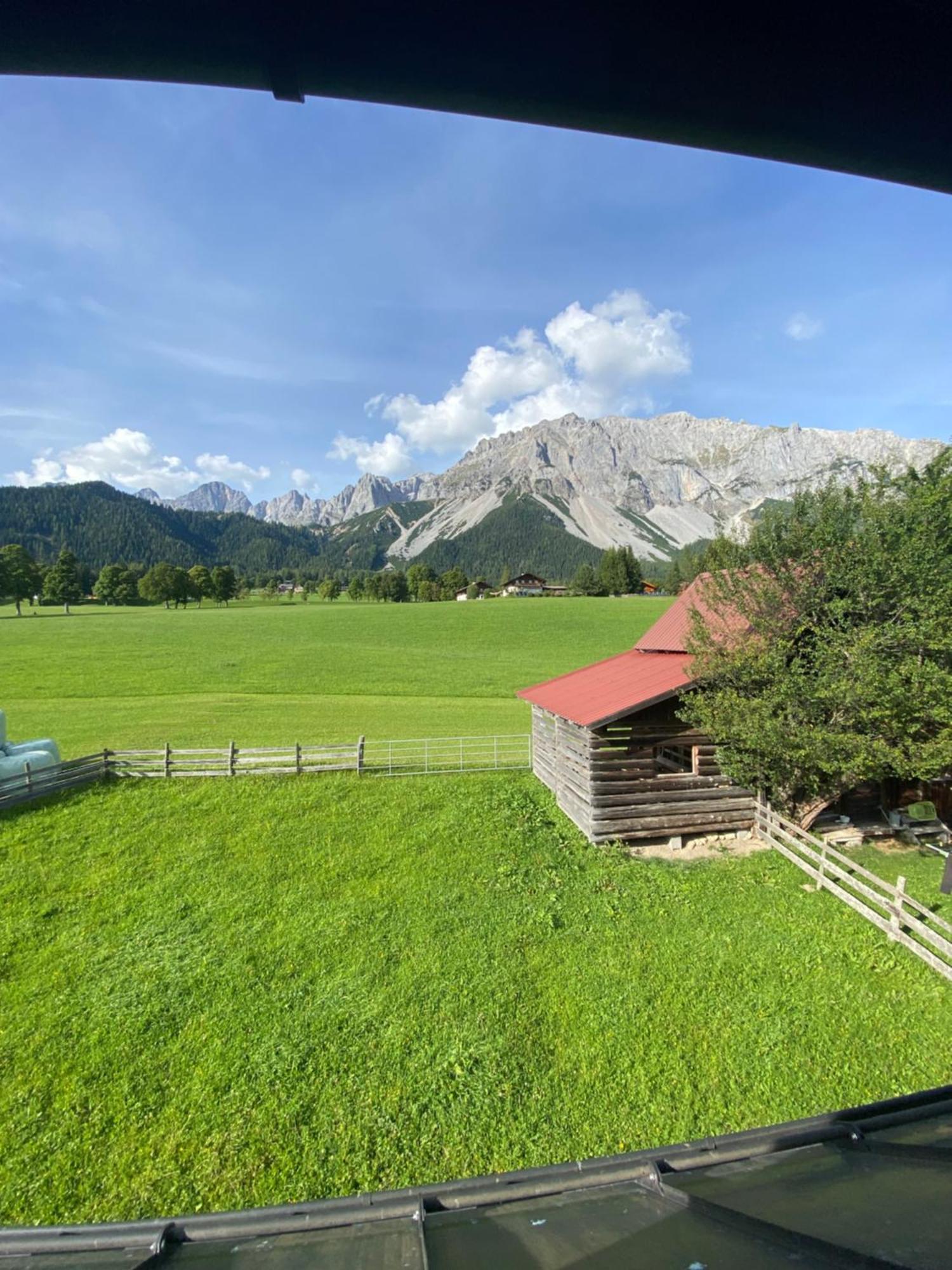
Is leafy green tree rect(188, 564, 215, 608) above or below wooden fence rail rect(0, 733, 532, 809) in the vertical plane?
above

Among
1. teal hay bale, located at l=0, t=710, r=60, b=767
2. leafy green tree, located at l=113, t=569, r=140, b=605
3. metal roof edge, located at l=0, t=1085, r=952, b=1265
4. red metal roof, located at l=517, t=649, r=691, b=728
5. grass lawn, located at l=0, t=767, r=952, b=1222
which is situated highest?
leafy green tree, located at l=113, t=569, r=140, b=605

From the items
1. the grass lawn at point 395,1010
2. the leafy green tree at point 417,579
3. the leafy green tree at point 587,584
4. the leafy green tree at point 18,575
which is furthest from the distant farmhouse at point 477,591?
the grass lawn at point 395,1010

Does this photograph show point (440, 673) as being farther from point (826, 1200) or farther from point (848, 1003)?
point (826, 1200)

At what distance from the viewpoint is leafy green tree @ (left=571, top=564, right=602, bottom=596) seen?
112 meters

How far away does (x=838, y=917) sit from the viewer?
10.7m

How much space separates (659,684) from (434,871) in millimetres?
7047

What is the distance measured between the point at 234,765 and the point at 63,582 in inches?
3420

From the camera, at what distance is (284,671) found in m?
40.1

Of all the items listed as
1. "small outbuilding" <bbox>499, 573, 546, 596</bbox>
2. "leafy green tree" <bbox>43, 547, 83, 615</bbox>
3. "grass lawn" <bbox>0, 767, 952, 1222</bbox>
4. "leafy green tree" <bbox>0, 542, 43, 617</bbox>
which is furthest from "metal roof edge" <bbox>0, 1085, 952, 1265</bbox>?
"small outbuilding" <bbox>499, 573, 546, 596</bbox>

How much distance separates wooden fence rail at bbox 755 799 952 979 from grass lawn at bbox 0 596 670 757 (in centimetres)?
1361

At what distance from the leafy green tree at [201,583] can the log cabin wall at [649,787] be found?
4143 inches

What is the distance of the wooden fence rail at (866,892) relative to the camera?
30.7 ft

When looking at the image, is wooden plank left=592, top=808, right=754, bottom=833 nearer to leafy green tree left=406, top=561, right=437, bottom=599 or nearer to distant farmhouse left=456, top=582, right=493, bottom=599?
leafy green tree left=406, top=561, right=437, bottom=599

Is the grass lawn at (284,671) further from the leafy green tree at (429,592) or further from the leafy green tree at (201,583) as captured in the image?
the leafy green tree at (429,592)
